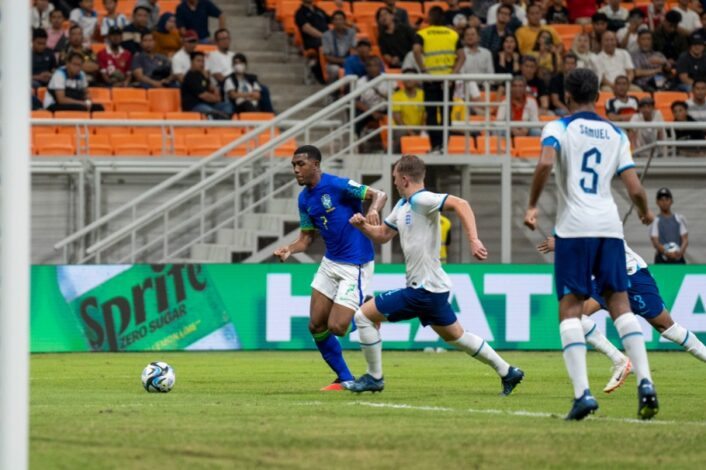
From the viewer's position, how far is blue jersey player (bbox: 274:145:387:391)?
43.0ft

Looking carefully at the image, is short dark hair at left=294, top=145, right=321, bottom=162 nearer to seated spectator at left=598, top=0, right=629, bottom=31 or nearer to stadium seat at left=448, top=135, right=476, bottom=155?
stadium seat at left=448, top=135, right=476, bottom=155

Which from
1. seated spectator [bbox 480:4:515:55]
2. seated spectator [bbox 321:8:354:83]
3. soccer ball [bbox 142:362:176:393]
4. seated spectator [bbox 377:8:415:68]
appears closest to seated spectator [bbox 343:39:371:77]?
seated spectator [bbox 321:8:354:83]

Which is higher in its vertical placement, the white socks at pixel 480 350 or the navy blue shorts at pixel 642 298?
the navy blue shorts at pixel 642 298

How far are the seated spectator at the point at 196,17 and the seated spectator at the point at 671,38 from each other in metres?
8.26

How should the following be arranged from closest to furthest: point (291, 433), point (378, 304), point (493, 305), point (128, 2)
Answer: point (291, 433), point (378, 304), point (493, 305), point (128, 2)

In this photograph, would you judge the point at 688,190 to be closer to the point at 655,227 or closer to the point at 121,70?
the point at 655,227

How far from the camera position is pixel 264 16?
27891 millimetres

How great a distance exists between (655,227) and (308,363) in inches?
288

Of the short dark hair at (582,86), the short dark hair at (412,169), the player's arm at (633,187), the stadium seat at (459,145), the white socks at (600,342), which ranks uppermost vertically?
the short dark hair at (582,86)

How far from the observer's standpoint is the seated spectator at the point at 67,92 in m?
23.3

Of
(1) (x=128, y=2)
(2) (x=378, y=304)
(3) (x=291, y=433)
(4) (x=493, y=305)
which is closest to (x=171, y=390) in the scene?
(2) (x=378, y=304)

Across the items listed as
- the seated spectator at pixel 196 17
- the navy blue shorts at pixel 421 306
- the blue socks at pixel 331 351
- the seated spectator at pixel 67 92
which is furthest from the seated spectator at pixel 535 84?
the navy blue shorts at pixel 421 306

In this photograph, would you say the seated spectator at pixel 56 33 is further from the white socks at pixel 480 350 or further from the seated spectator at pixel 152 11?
the white socks at pixel 480 350

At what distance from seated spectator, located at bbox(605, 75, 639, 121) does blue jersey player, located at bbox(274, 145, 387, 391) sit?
39.0 feet
